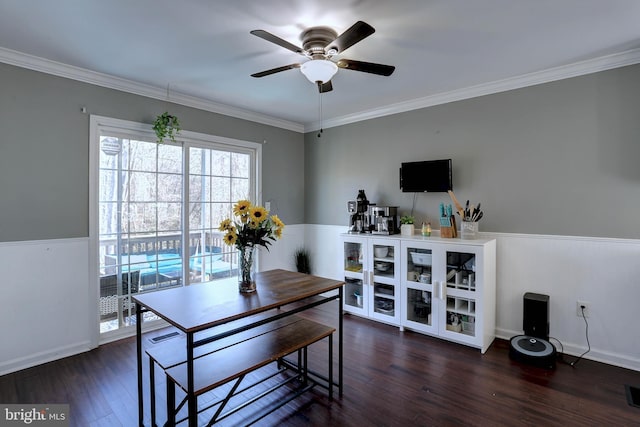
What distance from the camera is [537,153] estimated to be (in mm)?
2986

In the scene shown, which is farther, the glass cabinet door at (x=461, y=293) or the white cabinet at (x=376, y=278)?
the white cabinet at (x=376, y=278)

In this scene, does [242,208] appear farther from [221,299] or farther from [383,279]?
[383,279]

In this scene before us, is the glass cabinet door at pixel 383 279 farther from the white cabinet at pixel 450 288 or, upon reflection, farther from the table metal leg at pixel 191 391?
the table metal leg at pixel 191 391

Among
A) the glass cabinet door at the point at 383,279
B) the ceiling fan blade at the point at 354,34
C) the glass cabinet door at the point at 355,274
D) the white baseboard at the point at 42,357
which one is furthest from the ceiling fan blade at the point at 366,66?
the white baseboard at the point at 42,357

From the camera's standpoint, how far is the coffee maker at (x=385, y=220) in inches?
146

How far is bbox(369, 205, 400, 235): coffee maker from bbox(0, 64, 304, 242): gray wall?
2.73 meters

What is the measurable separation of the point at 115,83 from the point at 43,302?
6.93ft

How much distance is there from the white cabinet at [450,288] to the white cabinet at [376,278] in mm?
113

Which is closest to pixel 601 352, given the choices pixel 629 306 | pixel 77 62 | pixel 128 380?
pixel 629 306

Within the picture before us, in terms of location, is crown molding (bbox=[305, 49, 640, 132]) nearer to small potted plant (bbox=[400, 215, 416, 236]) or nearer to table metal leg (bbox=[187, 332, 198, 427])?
small potted plant (bbox=[400, 215, 416, 236])

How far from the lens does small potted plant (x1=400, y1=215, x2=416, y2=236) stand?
351 cm

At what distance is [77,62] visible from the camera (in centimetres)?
270

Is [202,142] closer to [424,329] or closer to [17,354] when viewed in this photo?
[17,354]

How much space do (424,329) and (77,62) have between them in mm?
4096
